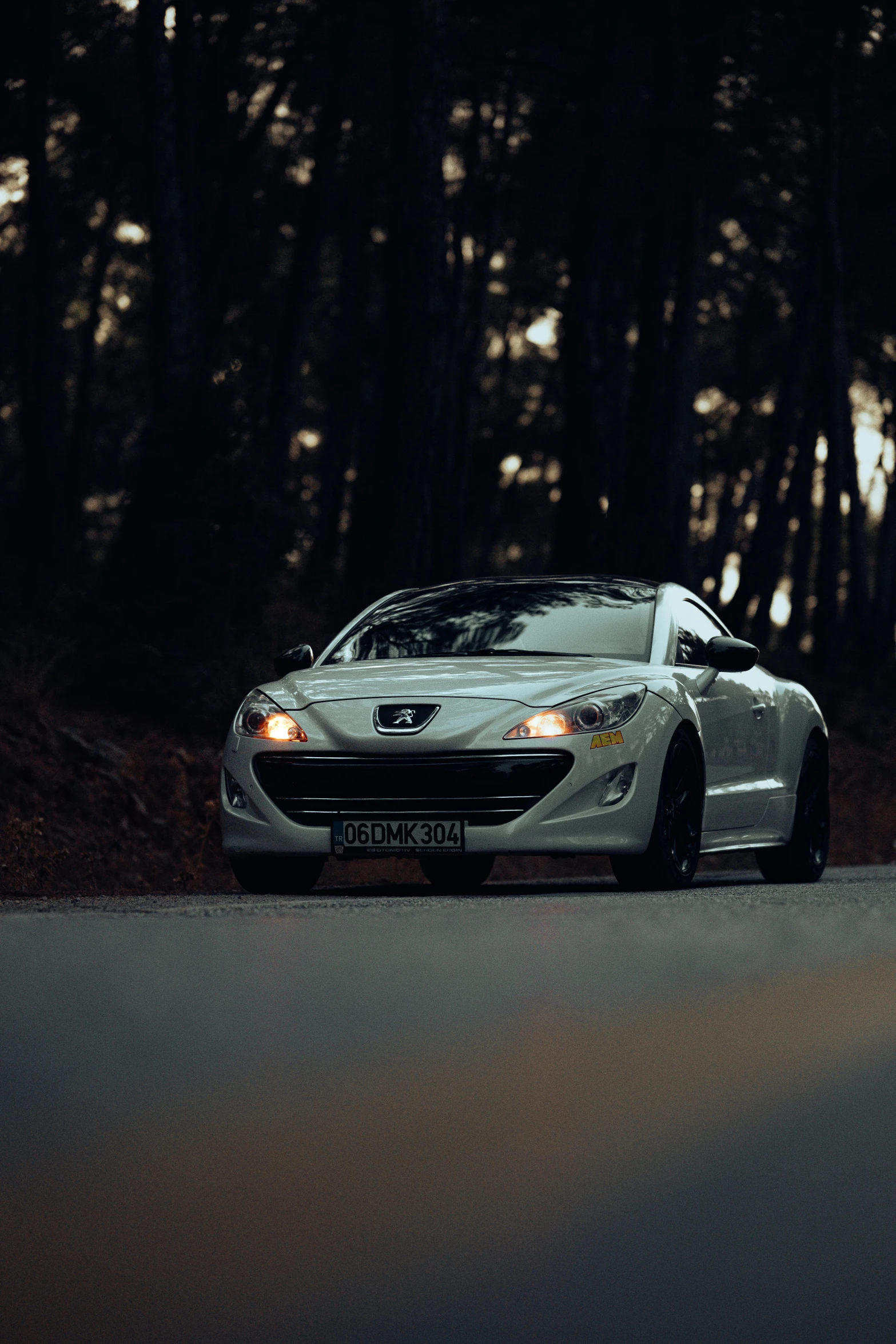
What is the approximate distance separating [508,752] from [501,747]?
4 cm

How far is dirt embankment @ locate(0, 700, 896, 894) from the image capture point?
11.0m

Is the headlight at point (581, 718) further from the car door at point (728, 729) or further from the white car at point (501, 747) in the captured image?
the car door at point (728, 729)

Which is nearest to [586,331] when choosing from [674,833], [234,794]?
[674,833]

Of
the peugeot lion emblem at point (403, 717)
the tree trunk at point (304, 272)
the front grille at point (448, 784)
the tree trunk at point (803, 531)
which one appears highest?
the tree trunk at point (304, 272)

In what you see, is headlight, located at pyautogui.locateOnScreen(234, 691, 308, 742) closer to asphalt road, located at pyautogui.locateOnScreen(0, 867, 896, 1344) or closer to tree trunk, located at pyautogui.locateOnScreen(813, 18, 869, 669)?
asphalt road, located at pyautogui.locateOnScreen(0, 867, 896, 1344)

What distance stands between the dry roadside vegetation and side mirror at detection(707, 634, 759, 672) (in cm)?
267

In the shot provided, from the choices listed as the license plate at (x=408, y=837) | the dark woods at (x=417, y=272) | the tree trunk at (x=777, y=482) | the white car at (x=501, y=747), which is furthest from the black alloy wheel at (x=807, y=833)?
the tree trunk at (x=777, y=482)

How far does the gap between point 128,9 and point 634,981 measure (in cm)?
2401

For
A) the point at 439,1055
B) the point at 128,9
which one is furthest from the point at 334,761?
the point at 128,9

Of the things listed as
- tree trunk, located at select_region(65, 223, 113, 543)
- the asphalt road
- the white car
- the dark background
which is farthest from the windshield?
tree trunk, located at select_region(65, 223, 113, 543)

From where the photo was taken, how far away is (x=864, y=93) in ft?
94.8

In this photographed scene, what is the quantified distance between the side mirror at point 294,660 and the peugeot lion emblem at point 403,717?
3.45 ft

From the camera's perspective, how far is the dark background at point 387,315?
15688 millimetres

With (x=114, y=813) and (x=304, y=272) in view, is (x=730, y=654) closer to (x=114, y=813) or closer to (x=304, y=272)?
(x=114, y=813)
